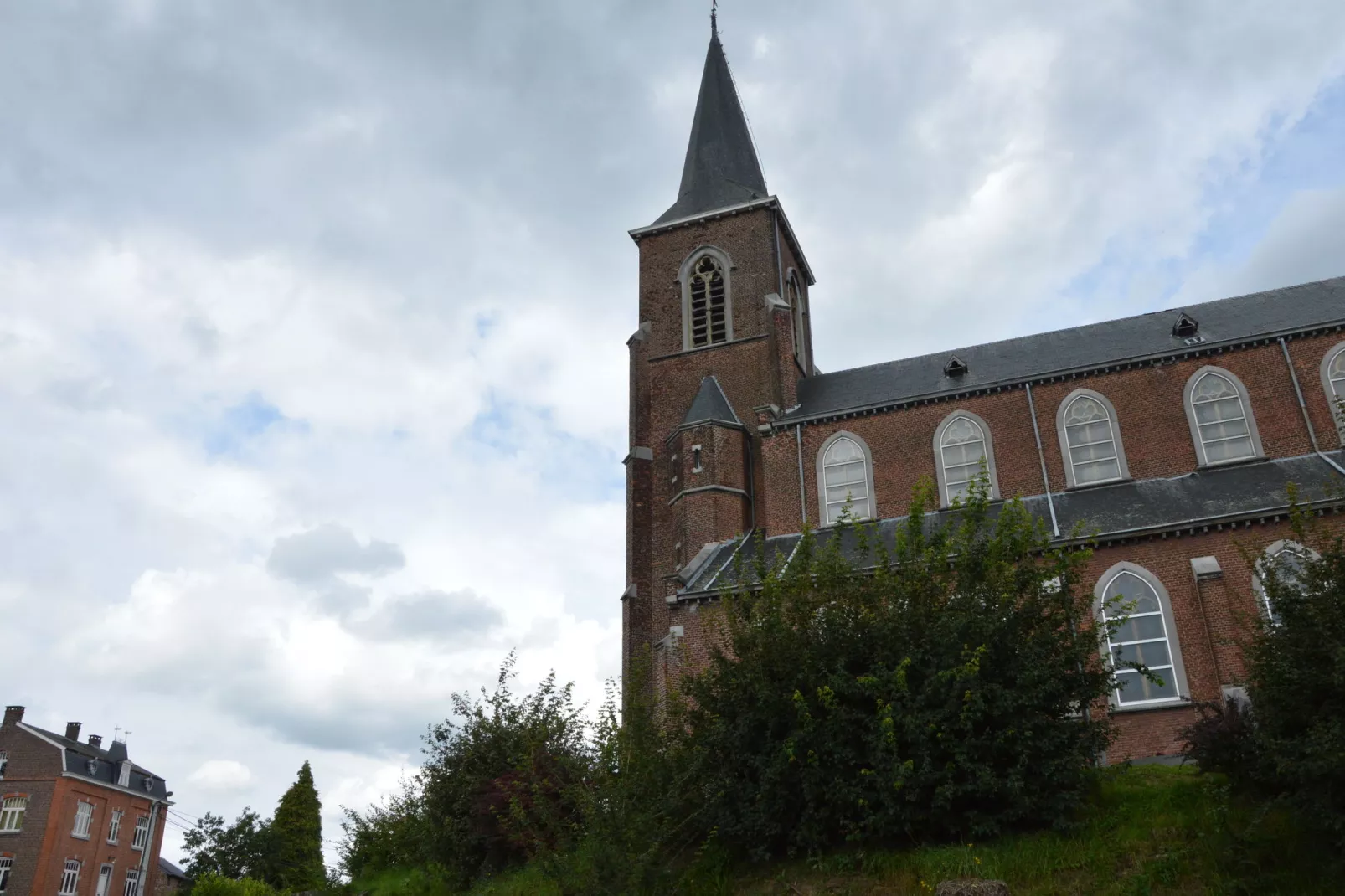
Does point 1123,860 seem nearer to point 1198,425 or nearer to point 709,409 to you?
point 1198,425

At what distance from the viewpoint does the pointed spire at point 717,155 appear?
34031 millimetres

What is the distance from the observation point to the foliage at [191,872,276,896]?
37688 mm

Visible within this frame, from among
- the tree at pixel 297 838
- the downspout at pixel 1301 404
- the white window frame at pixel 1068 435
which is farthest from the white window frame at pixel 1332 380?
the tree at pixel 297 838

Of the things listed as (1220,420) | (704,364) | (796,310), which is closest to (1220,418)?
(1220,420)

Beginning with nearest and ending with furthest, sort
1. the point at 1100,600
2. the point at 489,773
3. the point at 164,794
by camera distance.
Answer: the point at 489,773 < the point at 1100,600 < the point at 164,794

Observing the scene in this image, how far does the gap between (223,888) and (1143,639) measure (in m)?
33.4

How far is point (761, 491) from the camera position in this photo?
28.2 meters

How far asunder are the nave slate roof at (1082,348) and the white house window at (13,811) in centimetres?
3819

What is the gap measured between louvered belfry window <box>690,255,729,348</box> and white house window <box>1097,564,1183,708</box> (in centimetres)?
1401

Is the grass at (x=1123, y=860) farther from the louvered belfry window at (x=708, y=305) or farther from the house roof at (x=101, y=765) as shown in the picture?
the house roof at (x=101, y=765)

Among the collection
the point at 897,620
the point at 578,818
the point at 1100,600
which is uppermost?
the point at 1100,600

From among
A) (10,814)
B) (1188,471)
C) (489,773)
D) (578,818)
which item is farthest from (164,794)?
(1188,471)

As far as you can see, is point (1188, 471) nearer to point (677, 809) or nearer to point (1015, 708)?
point (1015, 708)

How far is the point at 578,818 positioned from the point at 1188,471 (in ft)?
54.1
